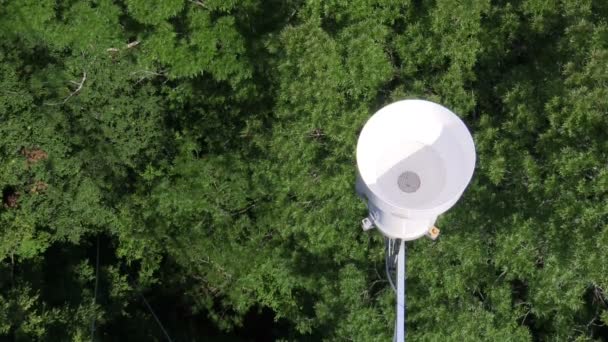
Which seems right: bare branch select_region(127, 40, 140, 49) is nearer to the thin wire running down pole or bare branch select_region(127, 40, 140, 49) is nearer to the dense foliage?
the dense foliage

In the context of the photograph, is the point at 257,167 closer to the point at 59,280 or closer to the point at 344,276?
the point at 344,276

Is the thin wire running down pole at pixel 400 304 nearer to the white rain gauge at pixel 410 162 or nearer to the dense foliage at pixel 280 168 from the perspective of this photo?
the white rain gauge at pixel 410 162

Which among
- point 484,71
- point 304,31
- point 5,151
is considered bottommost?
point 5,151

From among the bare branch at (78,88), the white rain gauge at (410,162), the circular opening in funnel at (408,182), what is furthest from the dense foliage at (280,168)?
the circular opening in funnel at (408,182)

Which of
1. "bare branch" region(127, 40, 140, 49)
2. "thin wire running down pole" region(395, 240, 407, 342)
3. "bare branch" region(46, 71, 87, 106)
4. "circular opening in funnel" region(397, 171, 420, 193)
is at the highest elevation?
"circular opening in funnel" region(397, 171, 420, 193)

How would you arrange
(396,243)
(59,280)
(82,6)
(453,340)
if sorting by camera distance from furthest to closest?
1. (59,280)
2. (82,6)
3. (453,340)
4. (396,243)

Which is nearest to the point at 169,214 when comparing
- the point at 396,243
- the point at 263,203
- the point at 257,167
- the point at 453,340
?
the point at 263,203

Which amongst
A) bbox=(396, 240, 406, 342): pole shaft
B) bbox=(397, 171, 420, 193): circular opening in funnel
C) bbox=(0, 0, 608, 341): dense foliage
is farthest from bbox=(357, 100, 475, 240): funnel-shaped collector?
bbox=(0, 0, 608, 341): dense foliage

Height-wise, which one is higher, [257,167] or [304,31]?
[304,31]
